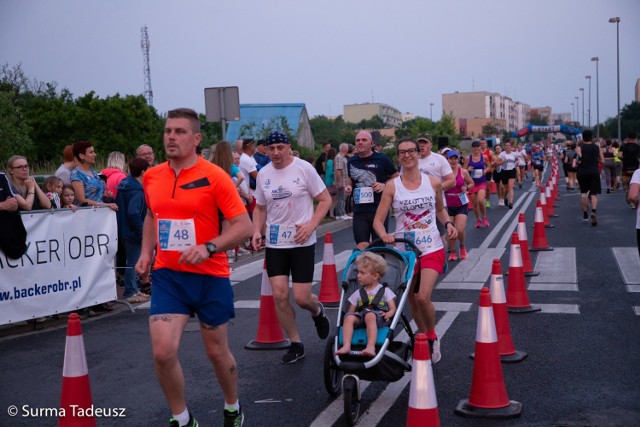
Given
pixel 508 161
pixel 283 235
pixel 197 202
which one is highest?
pixel 197 202

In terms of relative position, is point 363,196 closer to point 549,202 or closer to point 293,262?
point 293,262

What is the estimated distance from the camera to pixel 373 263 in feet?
19.1

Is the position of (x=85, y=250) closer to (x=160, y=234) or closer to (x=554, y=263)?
(x=160, y=234)

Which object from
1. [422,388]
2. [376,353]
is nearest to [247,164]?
[376,353]

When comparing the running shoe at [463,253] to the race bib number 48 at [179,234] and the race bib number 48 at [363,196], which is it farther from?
the race bib number 48 at [179,234]

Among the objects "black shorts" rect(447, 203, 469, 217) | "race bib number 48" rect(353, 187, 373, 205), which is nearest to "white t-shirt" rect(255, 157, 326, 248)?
"race bib number 48" rect(353, 187, 373, 205)

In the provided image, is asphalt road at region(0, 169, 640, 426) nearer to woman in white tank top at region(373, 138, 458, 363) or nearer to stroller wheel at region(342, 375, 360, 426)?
stroller wheel at region(342, 375, 360, 426)

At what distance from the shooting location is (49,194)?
1001 centimetres

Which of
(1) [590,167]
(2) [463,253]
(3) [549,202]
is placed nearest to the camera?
(2) [463,253]

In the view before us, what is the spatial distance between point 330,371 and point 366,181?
4.21 meters

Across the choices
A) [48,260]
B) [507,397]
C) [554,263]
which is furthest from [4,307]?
[554,263]

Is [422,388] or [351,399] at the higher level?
[422,388]

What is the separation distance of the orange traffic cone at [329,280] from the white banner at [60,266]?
2.67 m

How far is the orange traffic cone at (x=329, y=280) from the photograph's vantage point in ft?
31.9
